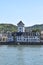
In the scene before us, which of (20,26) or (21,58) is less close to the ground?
(20,26)

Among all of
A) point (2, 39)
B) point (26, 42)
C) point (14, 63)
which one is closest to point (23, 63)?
point (14, 63)

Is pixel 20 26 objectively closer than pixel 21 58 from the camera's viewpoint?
No

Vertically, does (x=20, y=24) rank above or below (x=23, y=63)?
above

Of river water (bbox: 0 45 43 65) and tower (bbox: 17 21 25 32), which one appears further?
tower (bbox: 17 21 25 32)

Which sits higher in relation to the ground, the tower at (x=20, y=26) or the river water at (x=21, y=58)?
the tower at (x=20, y=26)

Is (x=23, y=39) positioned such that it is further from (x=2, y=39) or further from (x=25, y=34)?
(x=2, y=39)

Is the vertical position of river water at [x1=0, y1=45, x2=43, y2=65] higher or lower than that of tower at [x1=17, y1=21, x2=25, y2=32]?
lower

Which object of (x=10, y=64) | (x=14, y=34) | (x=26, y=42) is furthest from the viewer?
(x=14, y=34)

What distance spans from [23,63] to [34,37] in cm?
2190

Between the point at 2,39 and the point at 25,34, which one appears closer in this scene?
the point at 25,34

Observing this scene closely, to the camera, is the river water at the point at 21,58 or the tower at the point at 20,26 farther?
the tower at the point at 20,26

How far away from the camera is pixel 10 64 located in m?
14.1

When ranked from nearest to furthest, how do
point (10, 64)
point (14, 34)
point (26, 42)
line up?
point (10, 64)
point (26, 42)
point (14, 34)

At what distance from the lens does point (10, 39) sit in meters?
36.8
